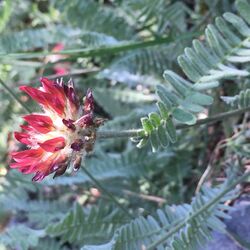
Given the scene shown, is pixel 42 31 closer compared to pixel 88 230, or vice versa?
pixel 88 230

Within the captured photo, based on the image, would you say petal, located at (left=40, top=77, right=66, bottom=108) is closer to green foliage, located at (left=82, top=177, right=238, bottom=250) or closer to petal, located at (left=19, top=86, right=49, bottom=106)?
petal, located at (left=19, top=86, right=49, bottom=106)

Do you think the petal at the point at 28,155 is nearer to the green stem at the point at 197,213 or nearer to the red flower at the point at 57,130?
the red flower at the point at 57,130

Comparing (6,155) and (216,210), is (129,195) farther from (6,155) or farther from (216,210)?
(6,155)

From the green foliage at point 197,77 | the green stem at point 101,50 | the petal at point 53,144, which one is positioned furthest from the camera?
the green stem at point 101,50

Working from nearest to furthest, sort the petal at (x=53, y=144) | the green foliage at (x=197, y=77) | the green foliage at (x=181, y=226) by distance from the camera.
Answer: the petal at (x=53, y=144) → the green foliage at (x=197, y=77) → the green foliage at (x=181, y=226)

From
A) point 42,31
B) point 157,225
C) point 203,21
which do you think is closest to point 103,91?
point 42,31

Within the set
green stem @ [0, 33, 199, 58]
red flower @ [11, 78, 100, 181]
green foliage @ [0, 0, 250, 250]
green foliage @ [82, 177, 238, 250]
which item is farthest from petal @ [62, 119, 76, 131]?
green stem @ [0, 33, 199, 58]

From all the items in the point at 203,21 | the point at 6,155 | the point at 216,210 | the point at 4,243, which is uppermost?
the point at 203,21

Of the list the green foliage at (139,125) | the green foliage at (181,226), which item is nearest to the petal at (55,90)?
the green foliage at (139,125)
